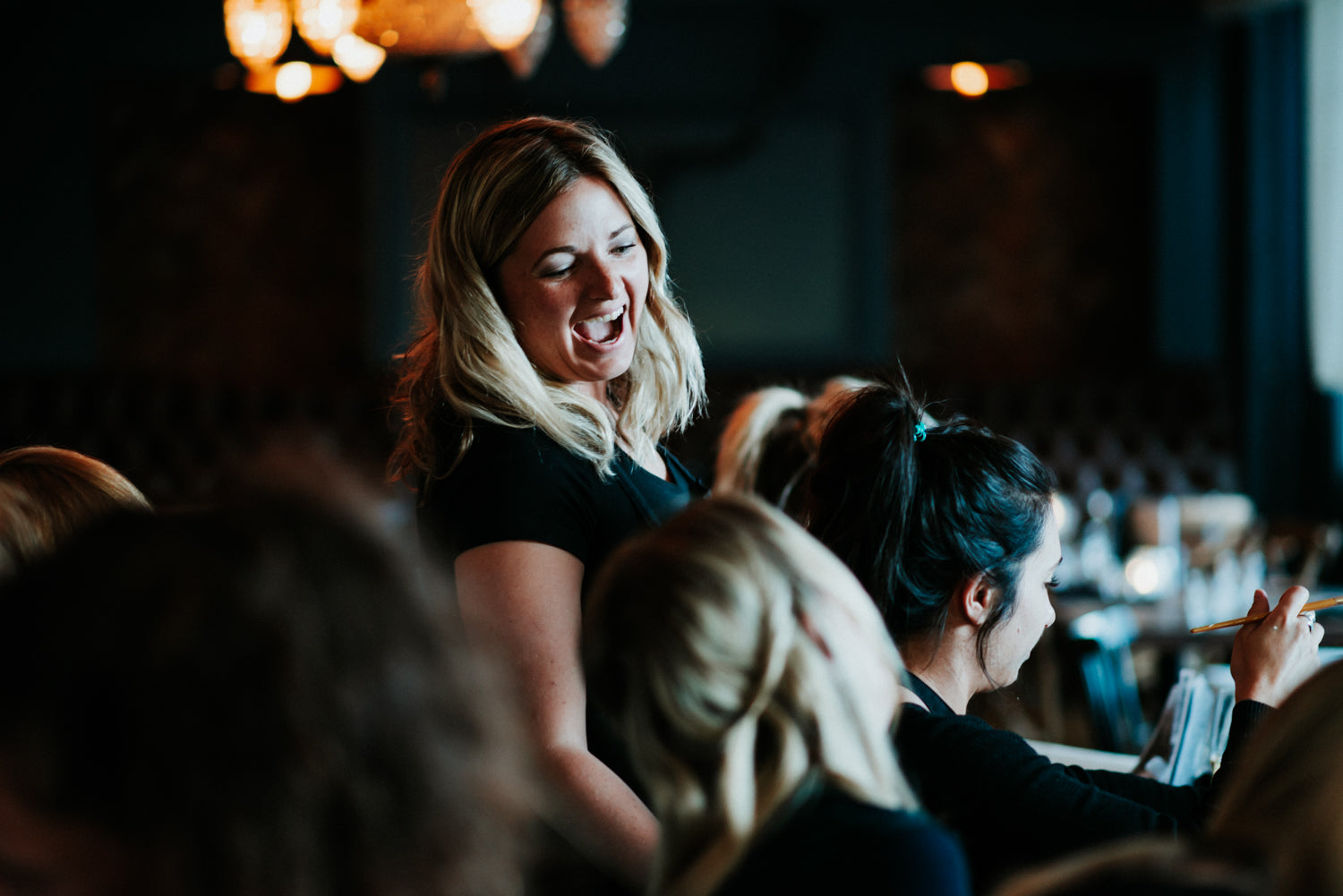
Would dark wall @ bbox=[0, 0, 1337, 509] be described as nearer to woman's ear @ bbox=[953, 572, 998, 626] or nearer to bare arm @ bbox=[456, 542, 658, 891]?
woman's ear @ bbox=[953, 572, 998, 626]

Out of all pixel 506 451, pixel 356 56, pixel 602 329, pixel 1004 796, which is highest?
pixel 356 56

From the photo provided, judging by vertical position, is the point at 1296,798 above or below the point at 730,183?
below

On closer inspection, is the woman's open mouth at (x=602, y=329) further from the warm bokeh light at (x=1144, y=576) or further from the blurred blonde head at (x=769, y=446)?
the warm bokeh light at (x=1144, y=576)

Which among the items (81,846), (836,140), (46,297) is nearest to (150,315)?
(46,297)

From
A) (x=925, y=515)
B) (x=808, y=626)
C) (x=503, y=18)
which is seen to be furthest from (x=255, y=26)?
(x=808, y=626)

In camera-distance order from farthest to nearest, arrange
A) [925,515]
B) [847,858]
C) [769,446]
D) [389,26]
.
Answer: [389,26]
[769,446]
[925,515]
[847,858]

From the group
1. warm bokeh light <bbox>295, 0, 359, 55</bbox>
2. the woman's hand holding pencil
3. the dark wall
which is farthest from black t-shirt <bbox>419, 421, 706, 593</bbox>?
the dark wall

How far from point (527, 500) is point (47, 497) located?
22.5 inches

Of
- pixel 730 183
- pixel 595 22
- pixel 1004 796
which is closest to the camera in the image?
pixel 1004 796

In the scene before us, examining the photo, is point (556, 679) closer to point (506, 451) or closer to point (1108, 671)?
point (506, 451)

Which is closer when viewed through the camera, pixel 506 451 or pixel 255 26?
pixel 506 451

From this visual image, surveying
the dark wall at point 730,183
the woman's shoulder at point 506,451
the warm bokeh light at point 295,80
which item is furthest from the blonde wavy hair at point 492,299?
the dark wall at point 730,183

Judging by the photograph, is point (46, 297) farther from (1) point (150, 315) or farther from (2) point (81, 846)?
(2) point (81, 846)

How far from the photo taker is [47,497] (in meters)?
1.51
